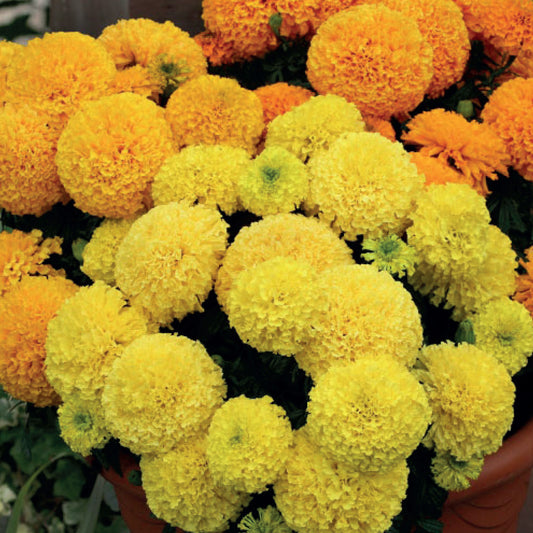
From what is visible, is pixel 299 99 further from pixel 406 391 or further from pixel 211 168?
pixel 406 391

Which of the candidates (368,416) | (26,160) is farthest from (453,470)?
(26,160)

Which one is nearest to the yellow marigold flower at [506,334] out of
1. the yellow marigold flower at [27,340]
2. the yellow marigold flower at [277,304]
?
the yellow marigold flower at [277,304]

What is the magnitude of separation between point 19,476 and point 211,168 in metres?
1.28

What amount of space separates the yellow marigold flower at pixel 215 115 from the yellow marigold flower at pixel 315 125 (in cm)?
7

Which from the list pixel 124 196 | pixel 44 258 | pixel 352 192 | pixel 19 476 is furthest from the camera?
pixel 19 476

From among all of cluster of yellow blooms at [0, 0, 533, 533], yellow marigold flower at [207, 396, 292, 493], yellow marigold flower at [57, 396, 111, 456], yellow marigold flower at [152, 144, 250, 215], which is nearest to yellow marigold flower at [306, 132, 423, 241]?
cluster of yellow blooms at [0, 0, 533, 533]

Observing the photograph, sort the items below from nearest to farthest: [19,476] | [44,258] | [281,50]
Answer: [44,258] < [281,50] < [19,476]

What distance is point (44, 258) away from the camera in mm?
1325

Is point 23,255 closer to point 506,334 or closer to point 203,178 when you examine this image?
point 203,178

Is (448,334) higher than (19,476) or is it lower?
higher

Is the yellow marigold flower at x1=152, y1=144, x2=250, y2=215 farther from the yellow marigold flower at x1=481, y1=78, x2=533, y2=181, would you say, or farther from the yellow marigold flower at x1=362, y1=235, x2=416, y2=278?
the yellow marigold flower at x1=481, y1=78, x2=533, y2=181

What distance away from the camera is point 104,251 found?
3.95ft

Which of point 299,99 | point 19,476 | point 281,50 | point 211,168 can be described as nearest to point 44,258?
point 211,168

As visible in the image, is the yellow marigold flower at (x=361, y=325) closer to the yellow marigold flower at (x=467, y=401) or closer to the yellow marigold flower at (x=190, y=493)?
the yellow marigold flower at (x=467, y=401)
